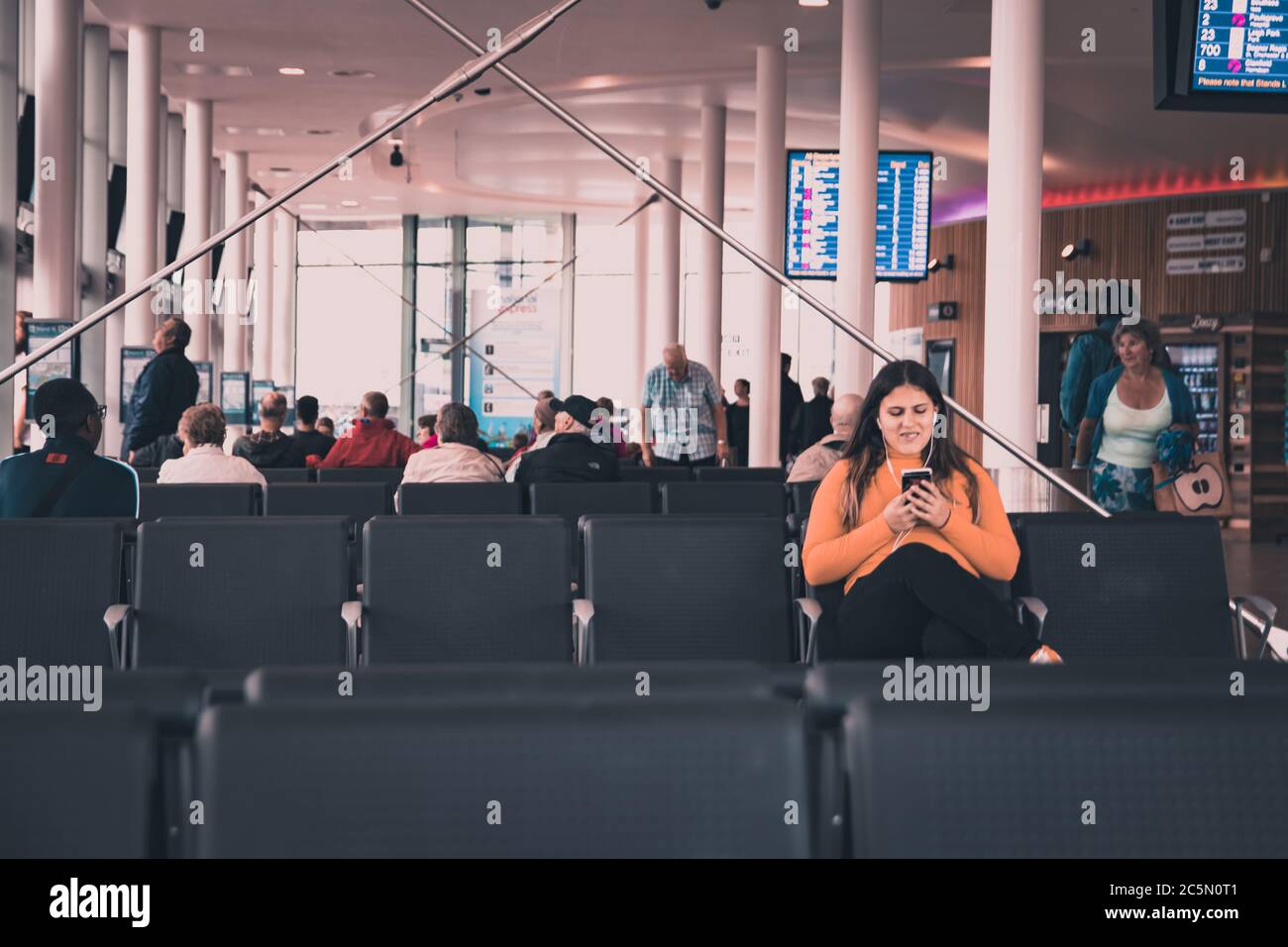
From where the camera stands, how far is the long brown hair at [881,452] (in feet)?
12.5

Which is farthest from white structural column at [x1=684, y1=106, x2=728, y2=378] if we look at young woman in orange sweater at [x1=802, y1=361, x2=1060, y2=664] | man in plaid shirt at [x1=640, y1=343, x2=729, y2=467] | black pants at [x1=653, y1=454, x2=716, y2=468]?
young woman in orange sweater at [x1=802, y1=361, x2=1060, y2=664]

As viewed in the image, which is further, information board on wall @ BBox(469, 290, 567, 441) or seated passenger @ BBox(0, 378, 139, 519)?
information board on wall @ BBox(469, 290, 567, 441)

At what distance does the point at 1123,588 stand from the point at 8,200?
375 inches

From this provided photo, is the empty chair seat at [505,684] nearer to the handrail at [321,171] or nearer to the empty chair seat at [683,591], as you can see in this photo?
the empty chair seat at [683,591]

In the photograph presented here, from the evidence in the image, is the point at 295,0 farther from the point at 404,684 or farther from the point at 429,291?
the point at 429,291

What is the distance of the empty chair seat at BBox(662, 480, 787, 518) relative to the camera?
6188 mm

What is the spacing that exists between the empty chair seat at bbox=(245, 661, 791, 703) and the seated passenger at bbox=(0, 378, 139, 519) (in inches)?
127

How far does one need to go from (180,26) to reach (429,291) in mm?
16492

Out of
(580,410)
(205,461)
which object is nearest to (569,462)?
(580,410)

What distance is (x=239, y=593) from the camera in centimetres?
409

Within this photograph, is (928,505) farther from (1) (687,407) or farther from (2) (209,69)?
(2) (209,69)

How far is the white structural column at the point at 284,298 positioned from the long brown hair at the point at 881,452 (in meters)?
26.9

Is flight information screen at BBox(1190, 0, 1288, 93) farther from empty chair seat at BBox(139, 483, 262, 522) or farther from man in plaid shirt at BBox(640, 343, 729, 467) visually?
man in plaid shirt at BBox(640, 343, 729, 467)

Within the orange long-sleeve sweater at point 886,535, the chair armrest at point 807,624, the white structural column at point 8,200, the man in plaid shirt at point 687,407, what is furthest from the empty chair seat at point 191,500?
the white structural column at point 8,200
